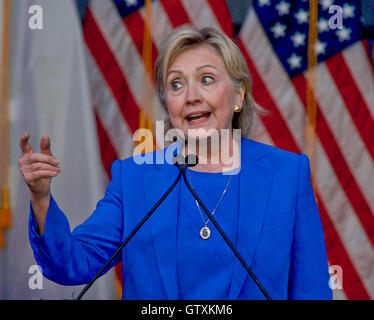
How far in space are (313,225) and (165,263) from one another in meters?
0.33

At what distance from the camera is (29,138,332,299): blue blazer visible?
1.11m

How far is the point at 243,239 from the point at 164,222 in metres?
0.18

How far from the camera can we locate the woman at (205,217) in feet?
3.68

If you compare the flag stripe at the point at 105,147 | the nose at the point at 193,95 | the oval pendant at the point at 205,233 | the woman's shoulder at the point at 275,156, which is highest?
the flag stripe at the point at 105,147

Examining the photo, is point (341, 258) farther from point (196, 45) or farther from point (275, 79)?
point (196, 45)

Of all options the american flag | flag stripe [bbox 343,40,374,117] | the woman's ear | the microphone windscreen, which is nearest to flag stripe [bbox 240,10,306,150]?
the american flag

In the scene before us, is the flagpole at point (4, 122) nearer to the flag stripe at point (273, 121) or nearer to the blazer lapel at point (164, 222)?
the blazer lapel at point (164, 222)

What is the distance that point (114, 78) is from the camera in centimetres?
222

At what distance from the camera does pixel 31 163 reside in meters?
0.81

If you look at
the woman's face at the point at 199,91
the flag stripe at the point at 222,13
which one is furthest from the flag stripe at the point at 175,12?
the woman's face at the point at 199,91


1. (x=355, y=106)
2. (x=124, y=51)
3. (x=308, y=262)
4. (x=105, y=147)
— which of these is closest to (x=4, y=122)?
(x=105, y=147)

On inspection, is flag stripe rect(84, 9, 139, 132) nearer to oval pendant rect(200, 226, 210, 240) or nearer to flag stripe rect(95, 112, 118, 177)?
flag stripe rect(95, 112, 118, 177)
